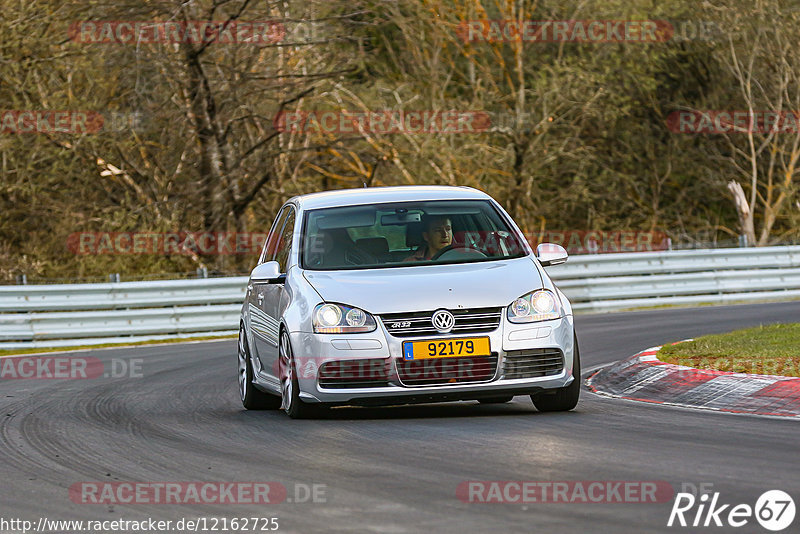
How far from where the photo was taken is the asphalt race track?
608 centimetres

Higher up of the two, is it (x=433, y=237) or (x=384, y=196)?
(x=384, y=196)

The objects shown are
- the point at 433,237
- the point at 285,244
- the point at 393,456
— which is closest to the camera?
the point at 393,456

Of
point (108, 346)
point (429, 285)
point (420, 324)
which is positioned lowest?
point (108, 346)

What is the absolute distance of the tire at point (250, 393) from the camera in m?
11.3

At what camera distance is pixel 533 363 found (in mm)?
9523

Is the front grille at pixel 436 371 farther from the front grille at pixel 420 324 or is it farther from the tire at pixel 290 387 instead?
the tire at pixel 290 387

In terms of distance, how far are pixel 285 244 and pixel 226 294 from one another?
10411mm

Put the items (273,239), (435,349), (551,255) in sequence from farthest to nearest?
(273,239) → (551,255) → (435,349)

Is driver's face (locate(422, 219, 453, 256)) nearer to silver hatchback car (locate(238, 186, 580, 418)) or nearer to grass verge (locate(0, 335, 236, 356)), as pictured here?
silver hatchback car (locate(238, 186, 580, 418))

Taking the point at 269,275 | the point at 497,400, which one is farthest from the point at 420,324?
the point at 497,400

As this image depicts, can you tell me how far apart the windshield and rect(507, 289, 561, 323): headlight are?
736 millimetres

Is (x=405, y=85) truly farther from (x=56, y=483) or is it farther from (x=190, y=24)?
(x=56, y=483)

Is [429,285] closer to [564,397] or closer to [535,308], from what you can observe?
[535,308]

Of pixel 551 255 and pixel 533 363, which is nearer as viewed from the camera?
pixel 533 363
